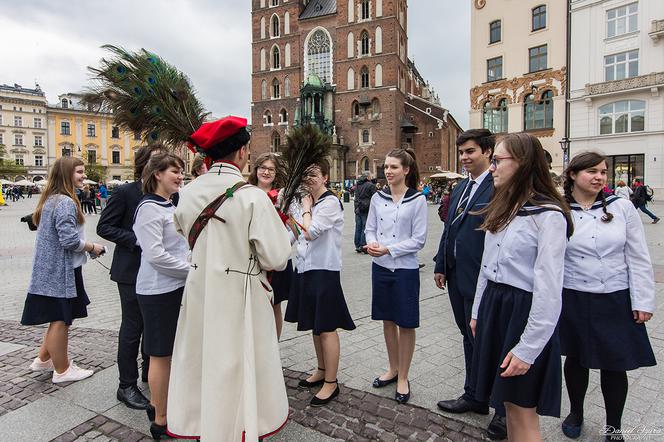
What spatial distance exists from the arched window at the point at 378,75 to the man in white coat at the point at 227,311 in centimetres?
5092

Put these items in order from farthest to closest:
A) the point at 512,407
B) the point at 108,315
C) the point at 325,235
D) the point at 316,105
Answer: the point at 316,105 → the point at 108,315 → the point at 325,235 → the point at 512,407

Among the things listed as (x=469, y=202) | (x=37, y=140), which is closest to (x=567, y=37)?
(x=469, y=202)

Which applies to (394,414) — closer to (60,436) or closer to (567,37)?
(60,436)

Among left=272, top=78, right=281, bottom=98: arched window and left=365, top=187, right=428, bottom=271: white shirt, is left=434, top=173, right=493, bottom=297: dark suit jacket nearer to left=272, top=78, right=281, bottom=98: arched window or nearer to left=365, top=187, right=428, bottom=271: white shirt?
left=365, top=187, right=428, bottom=271: white shirt

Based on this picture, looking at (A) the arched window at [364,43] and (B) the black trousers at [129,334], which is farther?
(A) the arched window at [364,43]

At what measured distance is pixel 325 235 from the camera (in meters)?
3.56

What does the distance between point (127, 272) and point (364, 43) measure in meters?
53.0

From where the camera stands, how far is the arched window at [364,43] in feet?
167

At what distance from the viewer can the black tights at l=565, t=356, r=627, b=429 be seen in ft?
9.02

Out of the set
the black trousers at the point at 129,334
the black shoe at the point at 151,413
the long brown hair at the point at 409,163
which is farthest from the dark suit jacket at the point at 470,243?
the black trousers at the point at 129,334

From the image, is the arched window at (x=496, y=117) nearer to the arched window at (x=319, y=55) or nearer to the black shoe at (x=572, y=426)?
the arched window at (x=319, y=55)

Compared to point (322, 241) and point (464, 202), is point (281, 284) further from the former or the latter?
point (464, 202)

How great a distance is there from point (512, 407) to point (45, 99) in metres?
100

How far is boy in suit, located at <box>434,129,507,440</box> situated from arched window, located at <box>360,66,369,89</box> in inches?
2000
